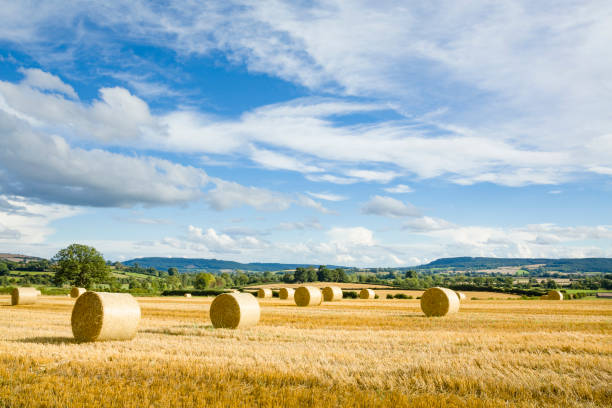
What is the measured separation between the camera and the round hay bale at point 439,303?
24438 millimetres

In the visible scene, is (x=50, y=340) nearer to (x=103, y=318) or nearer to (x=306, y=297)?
(x=103, y=318)

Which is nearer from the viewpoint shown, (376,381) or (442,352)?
(376,381)

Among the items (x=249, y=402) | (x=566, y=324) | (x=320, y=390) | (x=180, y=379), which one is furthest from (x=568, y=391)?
(x=566, y=324)

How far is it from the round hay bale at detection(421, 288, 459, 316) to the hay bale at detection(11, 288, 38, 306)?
27.5 metres

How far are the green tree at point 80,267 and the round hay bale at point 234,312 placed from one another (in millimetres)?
51573

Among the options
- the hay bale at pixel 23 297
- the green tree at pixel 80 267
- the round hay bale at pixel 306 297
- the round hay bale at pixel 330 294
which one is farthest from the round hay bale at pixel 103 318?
the green tree at pixel 80 267

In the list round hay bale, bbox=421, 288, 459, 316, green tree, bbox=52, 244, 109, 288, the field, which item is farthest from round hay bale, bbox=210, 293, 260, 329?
green tree, bbox=52, 244, 109, 288

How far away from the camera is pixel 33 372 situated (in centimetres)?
966

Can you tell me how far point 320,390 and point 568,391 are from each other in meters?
4.10

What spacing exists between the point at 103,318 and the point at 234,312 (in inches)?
208

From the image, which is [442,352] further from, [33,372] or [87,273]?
[87,273]

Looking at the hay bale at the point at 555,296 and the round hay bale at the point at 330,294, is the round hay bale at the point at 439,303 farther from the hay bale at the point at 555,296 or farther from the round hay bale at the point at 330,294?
the hay bale at the point at 555,296

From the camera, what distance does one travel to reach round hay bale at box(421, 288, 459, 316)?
80.2 ft

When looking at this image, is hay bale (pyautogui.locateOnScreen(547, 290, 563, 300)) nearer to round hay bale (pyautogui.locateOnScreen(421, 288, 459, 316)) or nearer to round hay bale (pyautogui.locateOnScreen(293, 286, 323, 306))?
round hay bale (pyautogui.locateOnScreen(293, 286, 323, 306))
